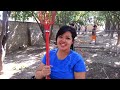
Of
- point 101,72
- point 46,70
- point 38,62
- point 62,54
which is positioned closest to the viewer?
point 46,70

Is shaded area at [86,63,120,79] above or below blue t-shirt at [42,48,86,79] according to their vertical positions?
below

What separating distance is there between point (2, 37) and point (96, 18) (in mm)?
9123

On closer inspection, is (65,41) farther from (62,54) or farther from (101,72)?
(101,72)

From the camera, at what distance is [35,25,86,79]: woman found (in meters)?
1.24

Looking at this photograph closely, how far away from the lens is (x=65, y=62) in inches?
49.9

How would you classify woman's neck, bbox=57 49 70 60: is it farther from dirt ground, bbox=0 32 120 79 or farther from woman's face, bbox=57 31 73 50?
dirt ground, bbox=0 32 120 79

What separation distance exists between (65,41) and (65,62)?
117 millimetres

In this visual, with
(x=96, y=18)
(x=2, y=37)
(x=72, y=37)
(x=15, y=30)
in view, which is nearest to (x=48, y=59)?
(x=72, y=37)

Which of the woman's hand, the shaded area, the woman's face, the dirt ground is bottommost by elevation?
the shaded area

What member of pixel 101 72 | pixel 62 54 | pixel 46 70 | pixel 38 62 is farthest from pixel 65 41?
→ pixel 38 62

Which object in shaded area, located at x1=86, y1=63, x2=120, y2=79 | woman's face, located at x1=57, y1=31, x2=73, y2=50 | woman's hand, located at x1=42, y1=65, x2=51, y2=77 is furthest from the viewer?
shaded area, located at x1=86, y1=63, x2=120, y2=79

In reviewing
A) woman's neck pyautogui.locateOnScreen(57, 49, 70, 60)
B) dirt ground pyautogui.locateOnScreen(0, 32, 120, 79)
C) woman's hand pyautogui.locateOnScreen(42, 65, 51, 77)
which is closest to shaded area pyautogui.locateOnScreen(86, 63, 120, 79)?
dirt ground pyautogui.locateOnScreen(0, 32, 120, 79)

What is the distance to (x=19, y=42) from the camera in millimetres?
7656
